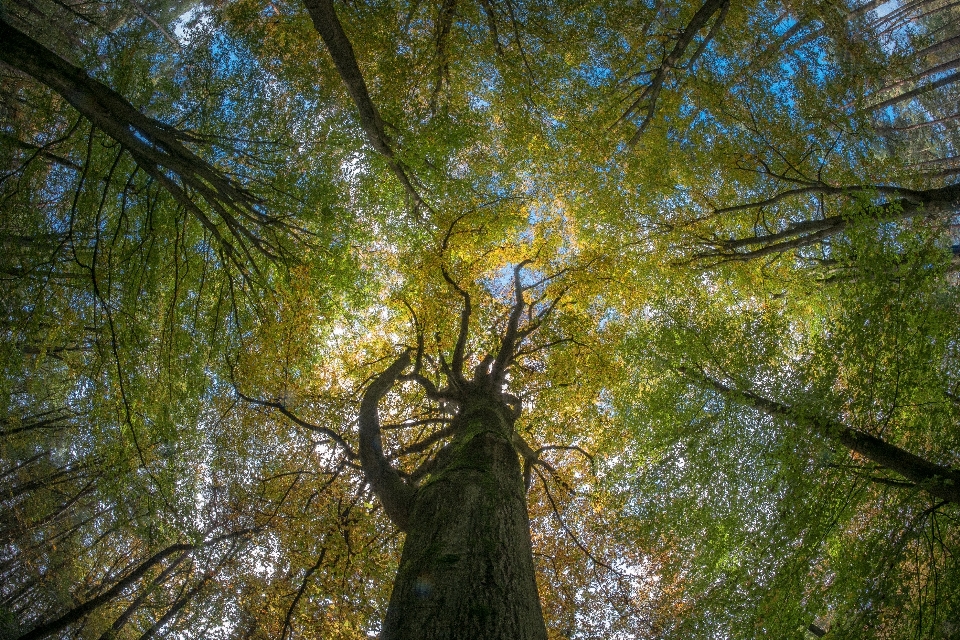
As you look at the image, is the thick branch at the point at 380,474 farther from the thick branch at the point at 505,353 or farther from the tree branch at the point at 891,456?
the tree branch at the point at 891,456

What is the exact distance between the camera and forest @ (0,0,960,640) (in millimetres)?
3904

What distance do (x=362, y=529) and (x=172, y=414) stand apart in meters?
2.83

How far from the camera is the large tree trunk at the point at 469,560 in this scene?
2.32 m

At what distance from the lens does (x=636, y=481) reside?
5602 millimetres

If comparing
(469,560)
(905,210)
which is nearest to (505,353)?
(469,560)

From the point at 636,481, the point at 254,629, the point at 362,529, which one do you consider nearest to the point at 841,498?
the point at 636,481

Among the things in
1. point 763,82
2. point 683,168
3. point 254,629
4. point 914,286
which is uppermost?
point 763,82

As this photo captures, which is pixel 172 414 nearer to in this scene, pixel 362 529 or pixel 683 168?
pixel 362 529

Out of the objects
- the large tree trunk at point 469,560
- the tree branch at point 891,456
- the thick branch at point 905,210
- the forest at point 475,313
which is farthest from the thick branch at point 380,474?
the thick branch at point 905,210

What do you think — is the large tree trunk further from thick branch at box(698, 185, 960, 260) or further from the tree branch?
thick branch at box(698, 185, 960, 260)

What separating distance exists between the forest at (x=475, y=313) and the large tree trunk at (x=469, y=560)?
6cm

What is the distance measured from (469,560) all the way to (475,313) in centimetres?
482

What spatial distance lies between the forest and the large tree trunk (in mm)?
57

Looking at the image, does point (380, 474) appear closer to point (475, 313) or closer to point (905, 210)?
point (475, 313)
